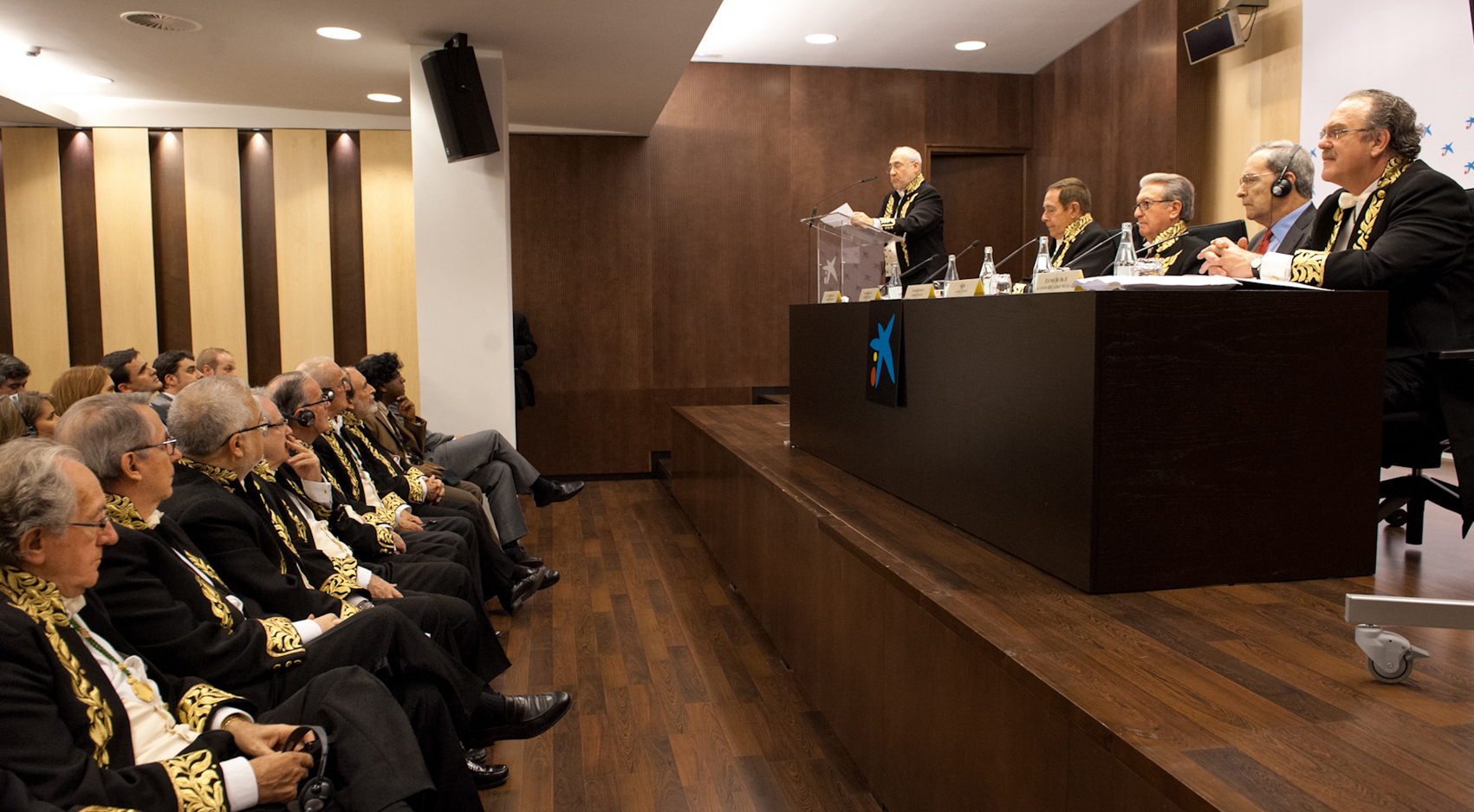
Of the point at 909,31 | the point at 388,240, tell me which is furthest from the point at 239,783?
the point at 909,31

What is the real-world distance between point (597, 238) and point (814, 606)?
4.66 meters

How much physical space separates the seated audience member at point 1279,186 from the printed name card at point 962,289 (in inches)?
56.3

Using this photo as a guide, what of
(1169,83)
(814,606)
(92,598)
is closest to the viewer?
(92,598)

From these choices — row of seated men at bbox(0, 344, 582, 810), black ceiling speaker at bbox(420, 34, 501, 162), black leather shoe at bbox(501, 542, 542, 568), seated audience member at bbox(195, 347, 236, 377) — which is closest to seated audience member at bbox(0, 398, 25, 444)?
row of seated men at bbox(0, 344, 582, 810)

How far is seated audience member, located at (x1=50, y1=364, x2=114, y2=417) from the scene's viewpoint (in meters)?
3.36

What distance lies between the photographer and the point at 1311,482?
1885 millimetres

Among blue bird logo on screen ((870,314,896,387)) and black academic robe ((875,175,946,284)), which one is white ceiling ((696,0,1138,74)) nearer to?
black academic robe ((875,175,946,284))

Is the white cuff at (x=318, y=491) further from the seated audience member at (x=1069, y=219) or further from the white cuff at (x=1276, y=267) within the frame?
the seated audience member at (x=1069, y=219)

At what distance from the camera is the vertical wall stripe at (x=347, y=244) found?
646 cm

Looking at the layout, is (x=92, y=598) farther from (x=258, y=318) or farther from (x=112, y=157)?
(x=112, y=157)

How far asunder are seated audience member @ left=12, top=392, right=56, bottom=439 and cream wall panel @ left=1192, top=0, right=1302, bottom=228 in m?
5.48

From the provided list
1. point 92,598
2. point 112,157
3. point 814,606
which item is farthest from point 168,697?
point 112,157

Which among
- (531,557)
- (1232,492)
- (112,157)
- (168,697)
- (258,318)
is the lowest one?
(531,557)

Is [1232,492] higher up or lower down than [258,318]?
lower down
